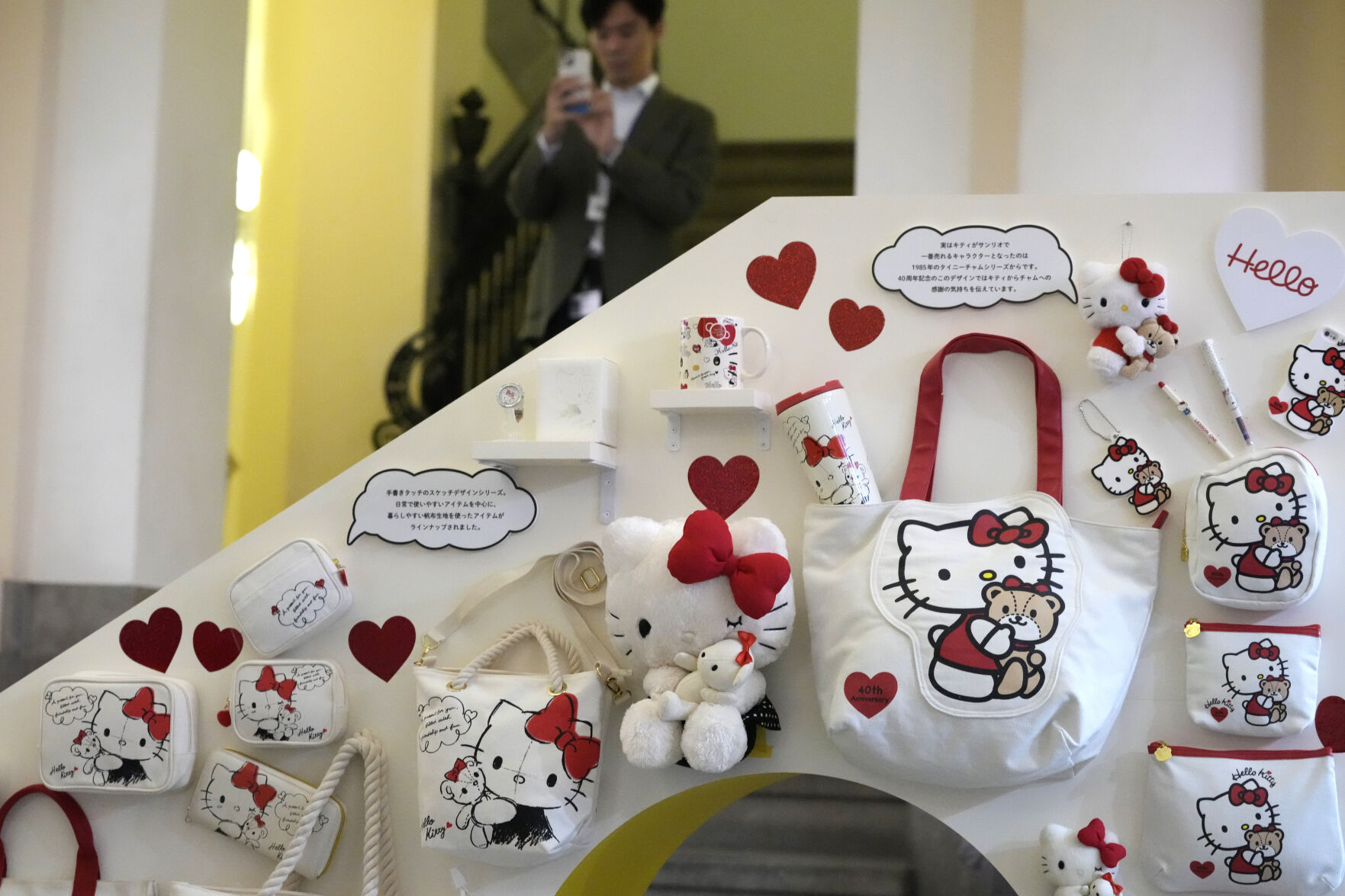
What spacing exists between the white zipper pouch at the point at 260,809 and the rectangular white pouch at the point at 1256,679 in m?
1.35

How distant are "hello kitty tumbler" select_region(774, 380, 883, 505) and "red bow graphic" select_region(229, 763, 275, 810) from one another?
1038 millimetres

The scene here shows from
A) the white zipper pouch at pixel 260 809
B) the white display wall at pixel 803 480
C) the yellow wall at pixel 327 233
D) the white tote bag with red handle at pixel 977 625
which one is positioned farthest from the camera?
the yellow wall at pixel 327 233

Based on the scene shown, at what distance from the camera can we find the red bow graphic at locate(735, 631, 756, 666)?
5.26 ft

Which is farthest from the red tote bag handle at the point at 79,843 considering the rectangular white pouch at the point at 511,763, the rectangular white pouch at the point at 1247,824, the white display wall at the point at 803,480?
the rectangular white pouch at the point at 1247,824

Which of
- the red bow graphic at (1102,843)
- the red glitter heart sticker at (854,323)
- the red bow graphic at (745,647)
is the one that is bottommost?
the red bow graphic at (1102,843)

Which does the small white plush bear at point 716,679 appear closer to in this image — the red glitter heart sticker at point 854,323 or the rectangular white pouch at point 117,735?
the red glitter heart sticker at point 854,323

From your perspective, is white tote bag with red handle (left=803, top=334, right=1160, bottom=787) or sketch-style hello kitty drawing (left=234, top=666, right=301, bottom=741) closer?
white tote bag with red handle (left=803, top=334, right=1160, bottom=787)

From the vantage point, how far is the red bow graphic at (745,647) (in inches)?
63.1

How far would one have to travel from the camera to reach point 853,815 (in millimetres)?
3648

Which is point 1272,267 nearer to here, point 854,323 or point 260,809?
point 854,323

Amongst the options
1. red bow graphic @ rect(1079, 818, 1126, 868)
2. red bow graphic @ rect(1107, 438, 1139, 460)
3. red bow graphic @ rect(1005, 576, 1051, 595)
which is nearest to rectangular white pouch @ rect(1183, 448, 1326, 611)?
red bow graphic @ rect(1107, 438, 1139, 460)

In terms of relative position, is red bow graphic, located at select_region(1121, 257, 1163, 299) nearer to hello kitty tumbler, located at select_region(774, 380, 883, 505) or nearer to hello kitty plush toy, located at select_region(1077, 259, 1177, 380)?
hello kitty plush toy, located at select_region(1077, 259, 1177, 380)

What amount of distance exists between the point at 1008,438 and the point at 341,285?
294 centimetres

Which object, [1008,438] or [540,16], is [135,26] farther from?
[1008,438]
